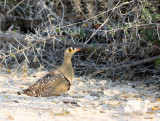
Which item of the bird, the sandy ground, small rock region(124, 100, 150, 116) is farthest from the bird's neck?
small rock region(124, 100, 150, 116)

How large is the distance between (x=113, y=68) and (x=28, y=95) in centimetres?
190

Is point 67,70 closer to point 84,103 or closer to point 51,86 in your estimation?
point 51,86

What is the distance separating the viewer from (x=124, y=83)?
607cm

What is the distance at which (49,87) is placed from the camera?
5.08m

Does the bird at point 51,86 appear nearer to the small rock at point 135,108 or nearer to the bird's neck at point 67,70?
the bird's neck at point 67,70

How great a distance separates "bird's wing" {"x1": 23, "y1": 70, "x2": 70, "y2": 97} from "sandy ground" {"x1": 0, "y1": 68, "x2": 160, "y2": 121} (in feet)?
0.42

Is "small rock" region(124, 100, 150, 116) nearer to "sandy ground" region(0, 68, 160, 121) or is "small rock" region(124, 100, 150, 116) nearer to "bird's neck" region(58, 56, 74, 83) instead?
"sandy ground" region(0, 68, 160, 121)

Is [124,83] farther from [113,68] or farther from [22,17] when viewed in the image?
[22,17]

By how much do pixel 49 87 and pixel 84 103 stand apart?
2.83 ft

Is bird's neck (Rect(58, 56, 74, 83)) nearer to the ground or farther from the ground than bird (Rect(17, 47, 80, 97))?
farther from the ground

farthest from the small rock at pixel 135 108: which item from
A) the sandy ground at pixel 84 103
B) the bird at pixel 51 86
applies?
the bird at pixel 51 86

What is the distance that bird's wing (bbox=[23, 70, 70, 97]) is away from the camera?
501 cm

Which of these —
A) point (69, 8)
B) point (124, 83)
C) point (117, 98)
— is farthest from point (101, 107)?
point (69, 8)

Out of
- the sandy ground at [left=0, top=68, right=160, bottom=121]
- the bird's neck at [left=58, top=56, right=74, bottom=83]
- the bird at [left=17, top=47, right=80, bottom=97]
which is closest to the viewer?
the sandy ground at [left=0, top=68, right=160, bottom=121]
